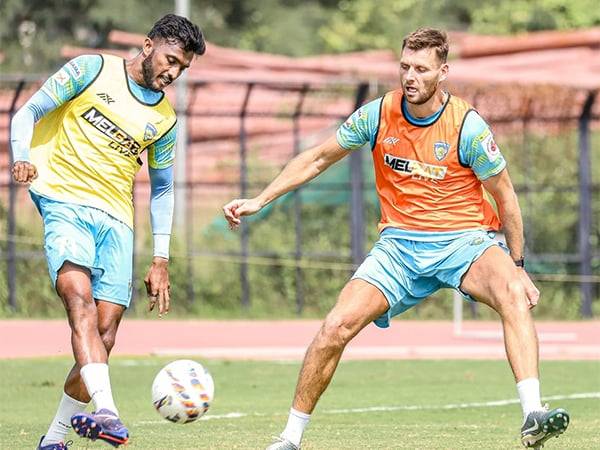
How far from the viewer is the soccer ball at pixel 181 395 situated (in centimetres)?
883

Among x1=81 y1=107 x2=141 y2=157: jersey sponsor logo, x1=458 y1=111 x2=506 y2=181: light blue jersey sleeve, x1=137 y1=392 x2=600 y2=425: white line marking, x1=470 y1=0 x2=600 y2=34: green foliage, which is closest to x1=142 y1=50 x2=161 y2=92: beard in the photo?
x1=81 y1=107 x2=141 y2=157: jersey sponsor logo

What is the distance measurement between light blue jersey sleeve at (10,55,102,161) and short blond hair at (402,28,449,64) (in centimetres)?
185

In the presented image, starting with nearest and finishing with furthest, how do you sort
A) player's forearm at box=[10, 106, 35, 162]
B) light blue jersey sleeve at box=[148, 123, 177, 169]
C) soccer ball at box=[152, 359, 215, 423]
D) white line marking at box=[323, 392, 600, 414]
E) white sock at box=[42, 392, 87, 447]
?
soccer ball at box=[152, 359, 215, 423] → player's forearm at box=[10, 106, 35, 162] → white sock at box=[42, 392, 87, 447] → light blue jersey sleeve at box=[148, 123, 177, 169] → white line marking at box=[323, 392, 600, 414]

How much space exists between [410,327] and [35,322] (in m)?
5.74

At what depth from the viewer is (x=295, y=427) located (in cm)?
924

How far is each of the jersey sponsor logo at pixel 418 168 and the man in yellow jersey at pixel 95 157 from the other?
135cm

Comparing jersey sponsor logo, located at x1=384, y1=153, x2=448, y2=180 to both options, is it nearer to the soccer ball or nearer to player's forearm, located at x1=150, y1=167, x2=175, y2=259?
player's forearm, located at x1=150, y1=167, x2=175, y2=259

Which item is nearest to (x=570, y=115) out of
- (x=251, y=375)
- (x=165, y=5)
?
(x=251, y=375)

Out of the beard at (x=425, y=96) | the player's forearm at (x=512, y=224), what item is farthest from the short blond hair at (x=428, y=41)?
the player's forearm at (x=512, y=224)

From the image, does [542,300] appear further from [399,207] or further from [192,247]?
[399,207]

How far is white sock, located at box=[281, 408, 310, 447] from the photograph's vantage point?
9219mm

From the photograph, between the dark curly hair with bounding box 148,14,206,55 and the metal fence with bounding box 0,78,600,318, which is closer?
the dark curly hair with bounding box 148,14,206,55

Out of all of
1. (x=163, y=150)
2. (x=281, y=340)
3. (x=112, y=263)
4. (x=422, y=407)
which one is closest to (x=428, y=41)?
(x=163, y=150)

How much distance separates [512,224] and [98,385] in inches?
105
